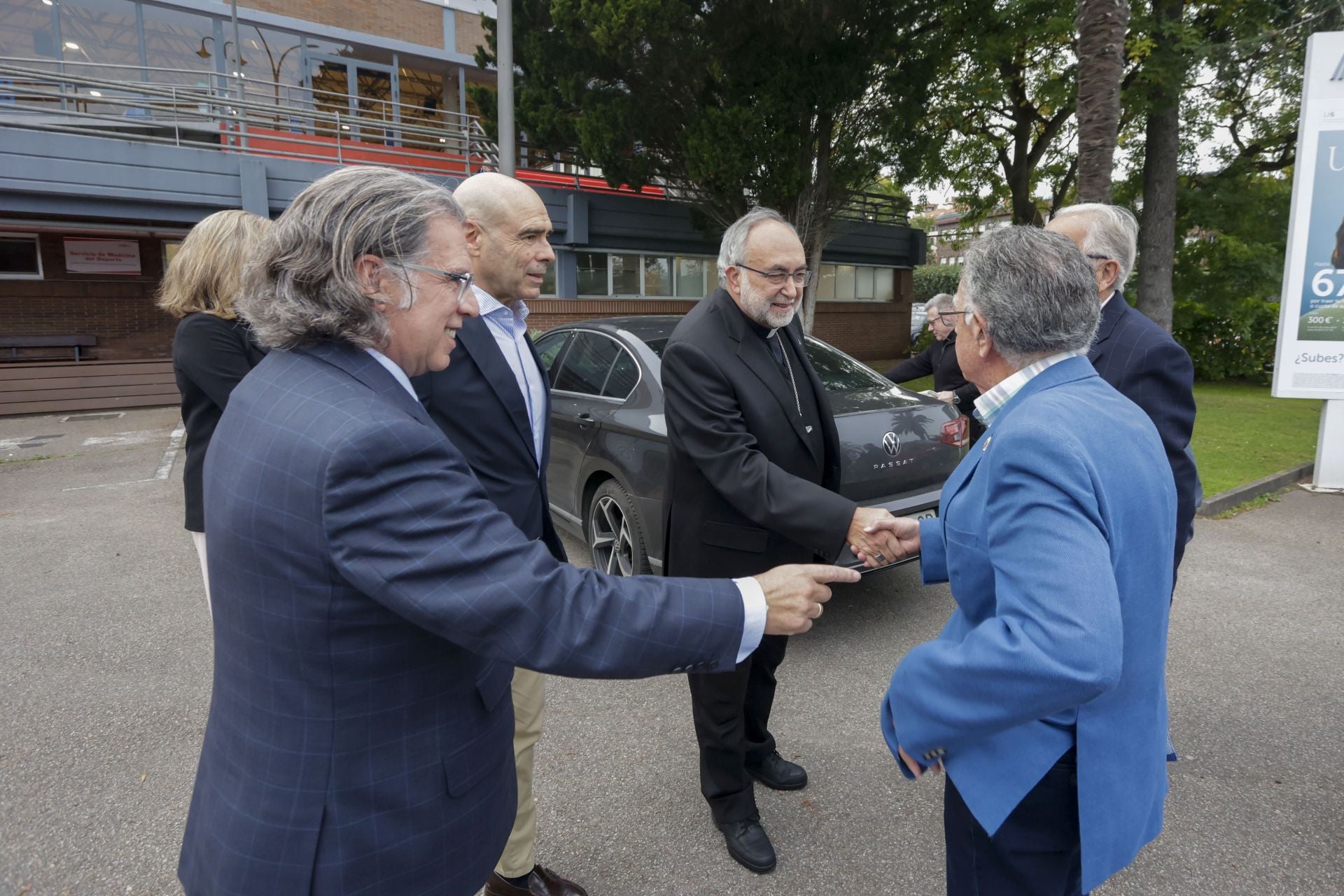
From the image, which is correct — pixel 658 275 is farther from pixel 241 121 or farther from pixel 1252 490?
pixel 1252 490

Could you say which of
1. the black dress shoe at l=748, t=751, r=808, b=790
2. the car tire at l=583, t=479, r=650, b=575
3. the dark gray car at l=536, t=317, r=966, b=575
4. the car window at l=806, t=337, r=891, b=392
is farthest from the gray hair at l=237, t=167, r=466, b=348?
the car window at l=806, t=337, r=891, b=392

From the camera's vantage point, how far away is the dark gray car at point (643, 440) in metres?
4.52

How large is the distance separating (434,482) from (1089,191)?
751 cm

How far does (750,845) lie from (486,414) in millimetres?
1671

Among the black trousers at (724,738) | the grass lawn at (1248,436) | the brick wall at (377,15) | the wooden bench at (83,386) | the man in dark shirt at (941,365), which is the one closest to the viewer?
the black trousers at (724,738)

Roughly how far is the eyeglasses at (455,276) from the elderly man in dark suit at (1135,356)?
2.06m

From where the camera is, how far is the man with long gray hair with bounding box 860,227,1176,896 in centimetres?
128

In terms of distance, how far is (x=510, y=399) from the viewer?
2.29 m

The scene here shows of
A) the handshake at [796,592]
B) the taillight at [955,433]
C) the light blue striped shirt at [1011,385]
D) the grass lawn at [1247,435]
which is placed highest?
the light blue striped shirt at [1011,385]

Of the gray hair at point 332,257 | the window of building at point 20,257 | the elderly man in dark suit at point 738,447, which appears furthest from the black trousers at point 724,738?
the window of building at point 20,257

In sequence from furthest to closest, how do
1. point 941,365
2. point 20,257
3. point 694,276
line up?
point 694,276 → point 20,257 → point 941,365

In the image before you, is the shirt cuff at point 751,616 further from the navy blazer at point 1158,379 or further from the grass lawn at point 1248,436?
the grass lawn at point 1248,436

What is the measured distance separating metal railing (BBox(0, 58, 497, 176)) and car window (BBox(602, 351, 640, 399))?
1066 cm

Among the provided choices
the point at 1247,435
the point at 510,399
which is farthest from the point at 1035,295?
the point at 1247,435
